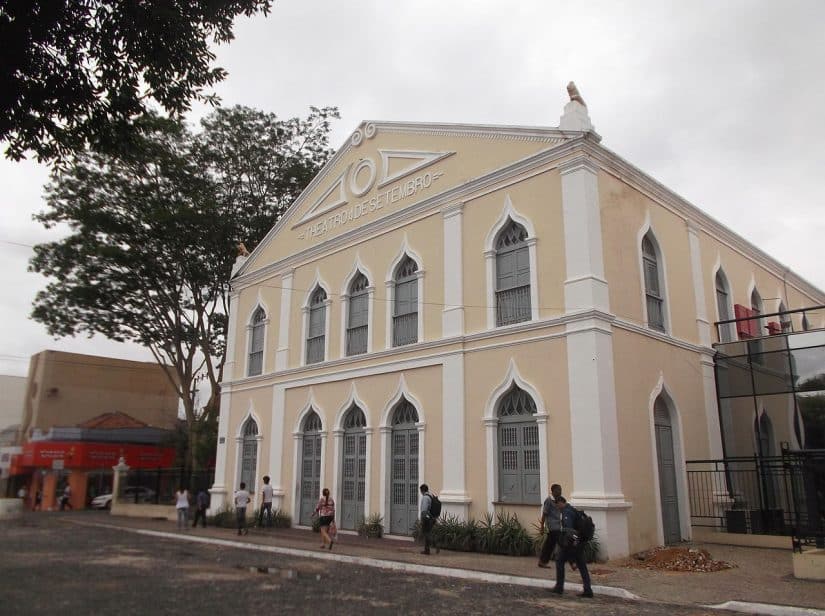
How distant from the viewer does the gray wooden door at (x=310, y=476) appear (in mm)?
19609

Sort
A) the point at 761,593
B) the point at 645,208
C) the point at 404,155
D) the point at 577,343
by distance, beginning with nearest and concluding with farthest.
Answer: the point at 761,593 → the point at 577,343 → the point at 645,208 → the point at 404,155

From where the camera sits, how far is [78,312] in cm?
2666

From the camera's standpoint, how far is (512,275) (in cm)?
1569

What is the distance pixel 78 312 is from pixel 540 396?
19.8 m

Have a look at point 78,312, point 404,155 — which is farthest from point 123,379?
point 404,155

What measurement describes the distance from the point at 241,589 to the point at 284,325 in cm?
1300

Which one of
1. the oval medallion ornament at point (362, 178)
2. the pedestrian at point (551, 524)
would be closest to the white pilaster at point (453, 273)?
the oval medallion ornament at point (362, 178)

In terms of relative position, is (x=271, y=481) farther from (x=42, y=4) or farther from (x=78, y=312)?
(x=42, y=4)

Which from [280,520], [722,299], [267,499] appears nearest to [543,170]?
[722,299]

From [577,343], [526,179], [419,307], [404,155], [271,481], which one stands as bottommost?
[271,481]

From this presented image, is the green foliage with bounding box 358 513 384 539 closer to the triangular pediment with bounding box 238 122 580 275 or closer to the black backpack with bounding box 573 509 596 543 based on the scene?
the triangular pediment with bounding box 238 122 580 275

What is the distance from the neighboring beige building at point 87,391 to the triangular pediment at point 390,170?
24.1 m

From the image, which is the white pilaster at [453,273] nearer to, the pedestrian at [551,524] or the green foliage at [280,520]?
the pedestrian at [551,524]

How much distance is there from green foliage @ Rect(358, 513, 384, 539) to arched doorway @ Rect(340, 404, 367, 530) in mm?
467
